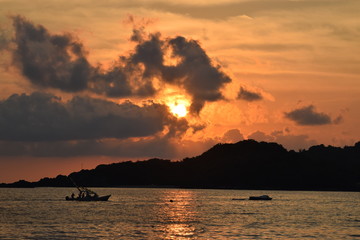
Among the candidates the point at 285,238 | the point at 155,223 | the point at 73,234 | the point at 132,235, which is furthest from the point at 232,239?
the point at 155,223

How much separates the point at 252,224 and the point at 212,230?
22.7 meters

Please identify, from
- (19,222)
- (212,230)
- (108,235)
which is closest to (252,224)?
(212,230)

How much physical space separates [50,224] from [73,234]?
27.0 metres

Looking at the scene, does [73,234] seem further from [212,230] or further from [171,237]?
[212,230]

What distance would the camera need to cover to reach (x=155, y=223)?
537 feet

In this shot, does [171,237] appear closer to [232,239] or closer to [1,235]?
[232,239]

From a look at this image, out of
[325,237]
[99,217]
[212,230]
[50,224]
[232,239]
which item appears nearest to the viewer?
[232,239]

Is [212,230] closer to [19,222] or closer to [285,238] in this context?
[285,238]

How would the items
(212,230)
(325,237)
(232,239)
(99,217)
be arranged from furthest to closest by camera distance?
1. (99,217)
2. (212,230)
3. (325,237)
4. (232,239)

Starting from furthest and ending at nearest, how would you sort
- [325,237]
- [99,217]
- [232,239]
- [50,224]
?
[99,217] → [50,224] → [325,237] → [232,239]

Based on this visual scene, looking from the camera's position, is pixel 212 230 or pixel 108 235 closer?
pixel 108 235

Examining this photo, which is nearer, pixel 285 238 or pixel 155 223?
pixel 285 238

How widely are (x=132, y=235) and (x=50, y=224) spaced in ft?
112

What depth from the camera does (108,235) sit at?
12912 centimetres
